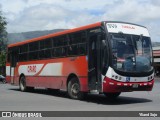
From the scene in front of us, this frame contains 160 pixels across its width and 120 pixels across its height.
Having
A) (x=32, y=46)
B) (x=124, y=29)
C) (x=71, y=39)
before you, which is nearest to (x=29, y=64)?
(x=32, y=46)

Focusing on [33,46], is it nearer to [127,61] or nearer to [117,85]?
[127,61]

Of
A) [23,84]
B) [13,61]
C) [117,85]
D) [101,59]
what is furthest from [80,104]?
[13,61]

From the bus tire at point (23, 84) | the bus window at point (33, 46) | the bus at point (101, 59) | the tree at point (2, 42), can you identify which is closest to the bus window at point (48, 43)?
the bus at point (101, 59)

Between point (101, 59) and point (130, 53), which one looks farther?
point (101, 59)

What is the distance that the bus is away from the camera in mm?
15086

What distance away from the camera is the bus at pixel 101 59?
1509cm

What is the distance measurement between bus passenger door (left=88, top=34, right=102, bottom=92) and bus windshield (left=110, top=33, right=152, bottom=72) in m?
0.95

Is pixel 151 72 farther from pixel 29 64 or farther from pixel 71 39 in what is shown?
pixel 29 64

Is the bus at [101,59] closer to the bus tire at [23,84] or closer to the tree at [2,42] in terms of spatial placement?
the bus tire at [23,84]

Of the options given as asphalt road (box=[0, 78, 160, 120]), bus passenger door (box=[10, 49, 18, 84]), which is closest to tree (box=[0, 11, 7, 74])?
bus passenger door (box=[10, 49, 18, 84])

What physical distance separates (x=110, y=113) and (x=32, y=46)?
1099 cm

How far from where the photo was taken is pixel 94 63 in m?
16.0

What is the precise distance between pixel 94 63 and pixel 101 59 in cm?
55

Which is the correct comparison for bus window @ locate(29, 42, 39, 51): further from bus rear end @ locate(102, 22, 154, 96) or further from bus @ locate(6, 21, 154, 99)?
bus rear end @ locate(102, 22, 154, 96)
